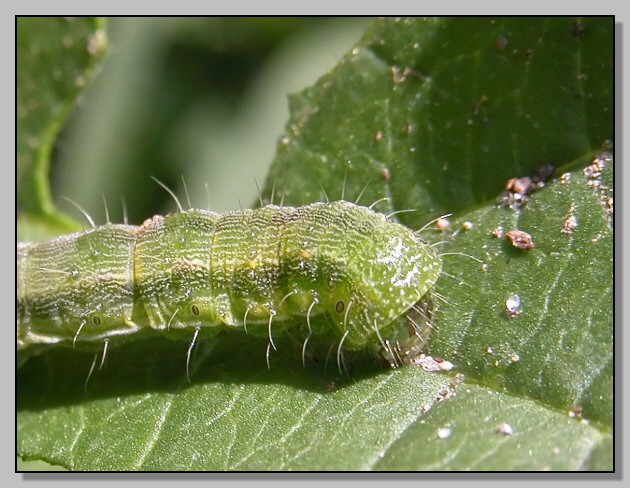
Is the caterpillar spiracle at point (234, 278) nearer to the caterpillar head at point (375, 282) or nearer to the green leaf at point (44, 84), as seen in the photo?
the caterpillar head at point (375, 282)

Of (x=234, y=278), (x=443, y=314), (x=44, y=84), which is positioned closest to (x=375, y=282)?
(x=443, y=314)

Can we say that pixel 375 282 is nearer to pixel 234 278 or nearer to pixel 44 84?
pixel 234 278

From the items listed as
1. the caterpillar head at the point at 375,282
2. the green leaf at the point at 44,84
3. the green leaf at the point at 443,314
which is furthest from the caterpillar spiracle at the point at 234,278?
the green leaf at the point at 44,84

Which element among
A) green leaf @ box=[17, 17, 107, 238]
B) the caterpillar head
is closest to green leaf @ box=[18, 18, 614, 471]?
the caterpillar head

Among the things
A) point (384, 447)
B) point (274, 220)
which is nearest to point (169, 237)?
point (274, 220)

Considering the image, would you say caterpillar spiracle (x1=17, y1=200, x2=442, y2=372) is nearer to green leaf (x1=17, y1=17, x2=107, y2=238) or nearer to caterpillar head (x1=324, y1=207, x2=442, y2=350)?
caterpillar head (x1=324, y1=207, x2=442, y2=350)

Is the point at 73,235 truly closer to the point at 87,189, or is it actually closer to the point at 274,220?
the point at 274,220
